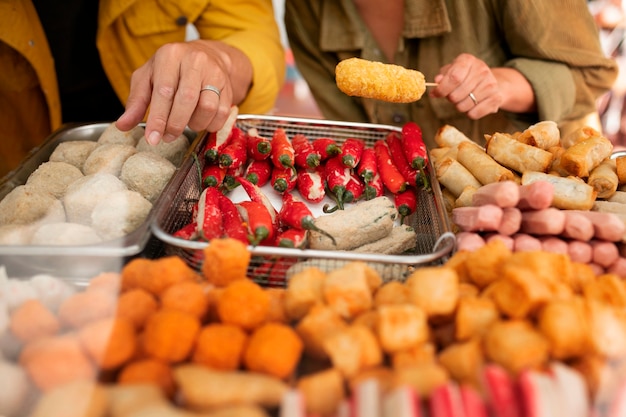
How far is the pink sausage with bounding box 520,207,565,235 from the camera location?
139cm

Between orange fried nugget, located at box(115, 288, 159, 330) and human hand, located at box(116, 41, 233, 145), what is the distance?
78 centimetres

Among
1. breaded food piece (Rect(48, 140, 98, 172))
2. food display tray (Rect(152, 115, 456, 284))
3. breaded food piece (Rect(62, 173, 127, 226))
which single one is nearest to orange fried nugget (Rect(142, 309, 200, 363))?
food display tray (Rect(152, 115, 456, 284))

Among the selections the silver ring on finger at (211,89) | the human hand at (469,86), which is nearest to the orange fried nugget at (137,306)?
the silver ring on finger at (211,89)

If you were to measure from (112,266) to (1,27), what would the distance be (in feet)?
5.06

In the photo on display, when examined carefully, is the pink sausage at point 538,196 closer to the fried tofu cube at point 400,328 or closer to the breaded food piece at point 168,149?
the fried tofu cube at point 400,328

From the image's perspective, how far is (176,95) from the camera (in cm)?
176

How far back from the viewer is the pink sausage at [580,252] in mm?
1359

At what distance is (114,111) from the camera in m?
2.99

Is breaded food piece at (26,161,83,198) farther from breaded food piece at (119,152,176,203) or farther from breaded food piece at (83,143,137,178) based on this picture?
breaded food piece at (119,152,176,203)

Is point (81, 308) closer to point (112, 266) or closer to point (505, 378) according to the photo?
point (112, 266)

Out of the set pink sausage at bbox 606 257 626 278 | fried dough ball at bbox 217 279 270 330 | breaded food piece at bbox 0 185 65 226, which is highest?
fried dough ball at bbox 217 279 270 330

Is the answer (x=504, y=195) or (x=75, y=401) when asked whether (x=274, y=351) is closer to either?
(x=75, y=401)

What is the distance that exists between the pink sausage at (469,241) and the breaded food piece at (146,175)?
101 cm

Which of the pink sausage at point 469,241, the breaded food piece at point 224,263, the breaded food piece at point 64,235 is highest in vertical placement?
the breaded food piece at point 224,263
